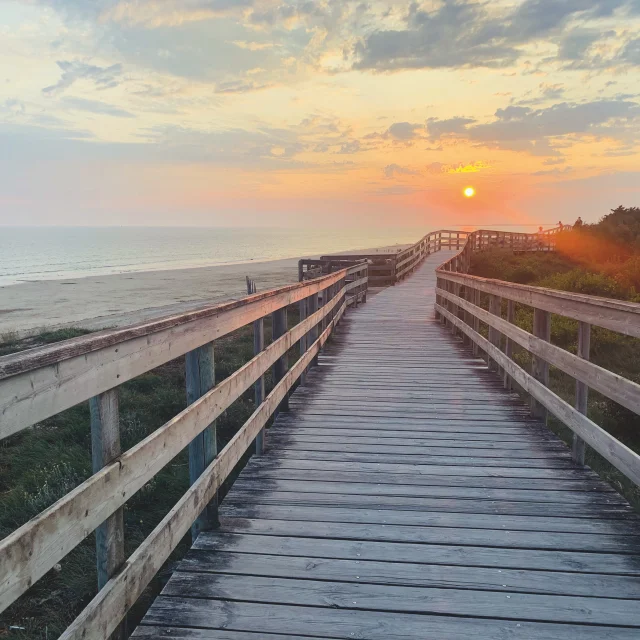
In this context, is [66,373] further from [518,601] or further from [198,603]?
[518,601]

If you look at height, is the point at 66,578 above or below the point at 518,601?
below

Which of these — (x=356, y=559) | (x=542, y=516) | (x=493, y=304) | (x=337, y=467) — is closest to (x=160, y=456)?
(x=356, y=559)

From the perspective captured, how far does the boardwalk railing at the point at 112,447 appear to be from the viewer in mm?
1597

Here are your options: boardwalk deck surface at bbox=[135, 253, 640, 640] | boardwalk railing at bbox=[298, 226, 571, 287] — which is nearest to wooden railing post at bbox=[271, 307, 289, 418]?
boardwalk deck surface at bbox=[135, 253, 640, 640]

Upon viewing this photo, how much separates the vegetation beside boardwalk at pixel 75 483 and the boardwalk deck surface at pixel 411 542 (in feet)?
2.11

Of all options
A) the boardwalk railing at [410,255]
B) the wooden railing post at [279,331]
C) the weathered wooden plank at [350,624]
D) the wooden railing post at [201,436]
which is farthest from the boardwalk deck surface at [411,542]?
the boardwalk railing at [410,255]

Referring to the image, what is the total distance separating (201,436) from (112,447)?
107 cm

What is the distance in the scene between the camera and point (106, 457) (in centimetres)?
208

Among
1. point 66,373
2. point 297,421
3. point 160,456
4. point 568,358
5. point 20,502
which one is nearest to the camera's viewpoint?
point 66,373

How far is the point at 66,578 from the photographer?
11.6 ft

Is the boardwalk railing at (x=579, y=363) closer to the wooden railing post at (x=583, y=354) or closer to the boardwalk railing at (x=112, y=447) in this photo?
the wooden railing post at (x=583, y=354)

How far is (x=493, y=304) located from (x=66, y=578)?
543 cm

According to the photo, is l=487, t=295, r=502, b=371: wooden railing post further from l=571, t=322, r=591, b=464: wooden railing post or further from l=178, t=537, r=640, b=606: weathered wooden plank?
l=178, t=537, r=640, b=606: weathered wooden plank

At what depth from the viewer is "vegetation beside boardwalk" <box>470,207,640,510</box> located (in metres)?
7.11
